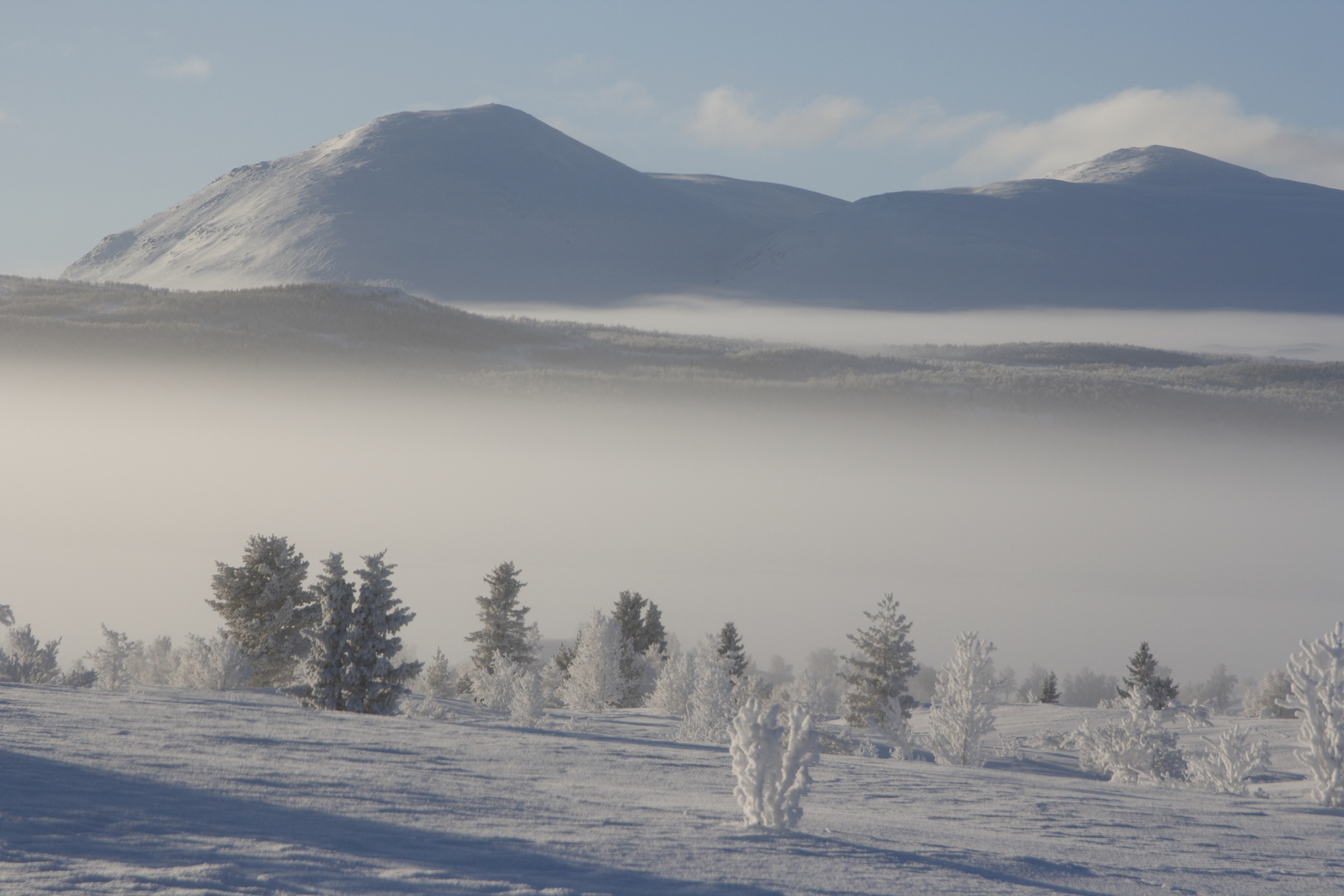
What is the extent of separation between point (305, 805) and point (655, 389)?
92831 millimetres

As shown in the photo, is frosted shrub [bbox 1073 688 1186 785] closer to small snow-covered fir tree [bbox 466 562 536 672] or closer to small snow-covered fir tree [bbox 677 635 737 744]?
small snow-covered fir tree [bbox 677 635 737 744]

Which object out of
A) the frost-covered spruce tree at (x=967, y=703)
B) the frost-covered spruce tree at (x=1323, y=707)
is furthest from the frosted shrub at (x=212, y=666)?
the frost-covered spruce tree at (x=1323, y=707)

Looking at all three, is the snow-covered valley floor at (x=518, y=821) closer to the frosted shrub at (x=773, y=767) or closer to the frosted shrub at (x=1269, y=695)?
the frosted shrub at (x=773, y=767)

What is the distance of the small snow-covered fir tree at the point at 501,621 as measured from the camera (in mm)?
40156

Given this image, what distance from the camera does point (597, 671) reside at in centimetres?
3303

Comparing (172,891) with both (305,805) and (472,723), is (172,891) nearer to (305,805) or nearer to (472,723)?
(305,805)

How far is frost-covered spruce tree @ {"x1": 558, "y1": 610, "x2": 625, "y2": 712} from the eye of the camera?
32.9 meters

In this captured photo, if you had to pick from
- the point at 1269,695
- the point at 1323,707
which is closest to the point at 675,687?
the point at 1323,707

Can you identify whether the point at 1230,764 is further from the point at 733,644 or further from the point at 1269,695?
the point at 1269,695

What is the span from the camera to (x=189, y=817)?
24.2 ft

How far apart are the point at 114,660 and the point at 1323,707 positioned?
22797mm

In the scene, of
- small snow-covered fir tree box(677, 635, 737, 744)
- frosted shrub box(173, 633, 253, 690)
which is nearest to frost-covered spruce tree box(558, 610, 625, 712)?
small snow-covered fir tree box(677, 635, 737, 744)

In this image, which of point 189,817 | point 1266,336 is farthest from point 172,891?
point 1266,336

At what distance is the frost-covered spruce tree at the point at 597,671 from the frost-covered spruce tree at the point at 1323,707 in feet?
73.7
